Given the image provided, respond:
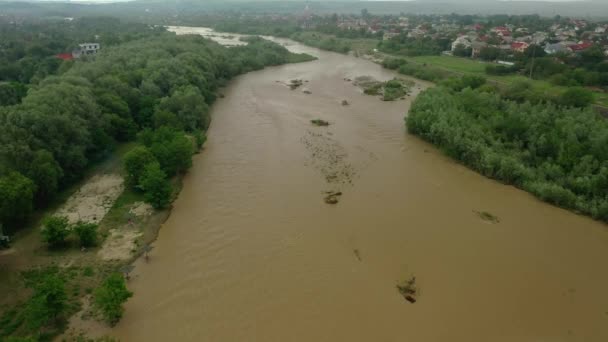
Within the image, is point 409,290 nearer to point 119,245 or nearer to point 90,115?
point 119,245

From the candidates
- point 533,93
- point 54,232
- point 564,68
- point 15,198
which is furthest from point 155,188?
point 564,68

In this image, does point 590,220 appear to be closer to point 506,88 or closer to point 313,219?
point 313,219

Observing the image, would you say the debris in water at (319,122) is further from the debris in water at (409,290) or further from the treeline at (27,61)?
the treeline at (27,61)

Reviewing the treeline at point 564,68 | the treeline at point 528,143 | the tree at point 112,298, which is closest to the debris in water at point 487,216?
the treeline at point 528,143

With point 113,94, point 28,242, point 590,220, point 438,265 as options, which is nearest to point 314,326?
point 438,265

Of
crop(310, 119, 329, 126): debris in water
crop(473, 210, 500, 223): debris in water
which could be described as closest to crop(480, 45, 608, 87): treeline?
crop(310, 119, 329, 126): debris in water

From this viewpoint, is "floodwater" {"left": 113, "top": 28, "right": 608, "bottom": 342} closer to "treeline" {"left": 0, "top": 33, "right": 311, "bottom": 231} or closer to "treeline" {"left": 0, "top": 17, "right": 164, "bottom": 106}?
"treeline" {"left": 0, "top": 33, "right": 311, "bottom": 231}
